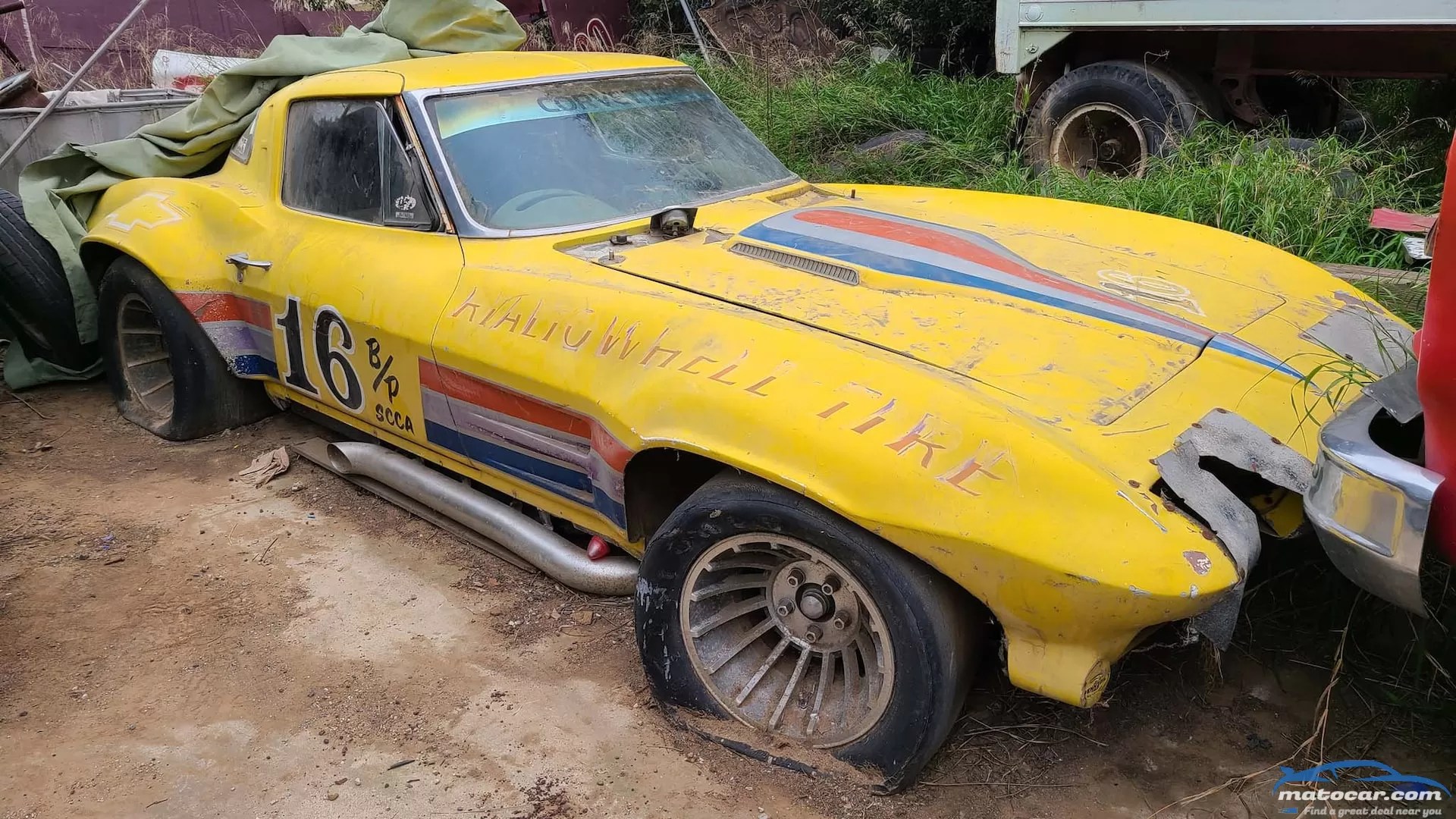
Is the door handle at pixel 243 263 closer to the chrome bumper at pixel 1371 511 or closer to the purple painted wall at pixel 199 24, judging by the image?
the chrome bumper at pixel 1371 511

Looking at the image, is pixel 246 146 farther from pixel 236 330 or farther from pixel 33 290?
pixel 33 290

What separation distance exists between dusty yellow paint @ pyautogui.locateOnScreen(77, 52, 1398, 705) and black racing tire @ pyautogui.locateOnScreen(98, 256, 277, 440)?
1.45ft

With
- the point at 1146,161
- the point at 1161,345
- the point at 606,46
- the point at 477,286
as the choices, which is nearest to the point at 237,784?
the point at 477,286

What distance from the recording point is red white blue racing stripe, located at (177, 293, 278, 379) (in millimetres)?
3908

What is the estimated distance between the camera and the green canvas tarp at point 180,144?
4.77 meters

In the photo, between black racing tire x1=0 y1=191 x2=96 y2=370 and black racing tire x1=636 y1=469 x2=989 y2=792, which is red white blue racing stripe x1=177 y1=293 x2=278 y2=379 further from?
black racing tire x1=636 y1=469 x2=989 y2=792

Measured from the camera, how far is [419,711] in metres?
2.81

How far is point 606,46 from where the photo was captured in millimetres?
11766

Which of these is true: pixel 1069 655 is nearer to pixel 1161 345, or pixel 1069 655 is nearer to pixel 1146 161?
pixel 1161 345

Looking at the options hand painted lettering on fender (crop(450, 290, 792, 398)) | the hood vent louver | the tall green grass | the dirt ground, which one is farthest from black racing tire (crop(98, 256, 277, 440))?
the tall green grass

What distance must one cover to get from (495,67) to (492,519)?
160 centimetres

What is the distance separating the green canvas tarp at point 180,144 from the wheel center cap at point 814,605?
3565 millimetres

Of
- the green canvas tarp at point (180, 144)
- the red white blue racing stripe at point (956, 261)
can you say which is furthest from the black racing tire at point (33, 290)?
the red white blue racing stripe at point (956, 261)

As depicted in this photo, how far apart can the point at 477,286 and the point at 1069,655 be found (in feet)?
6.21
